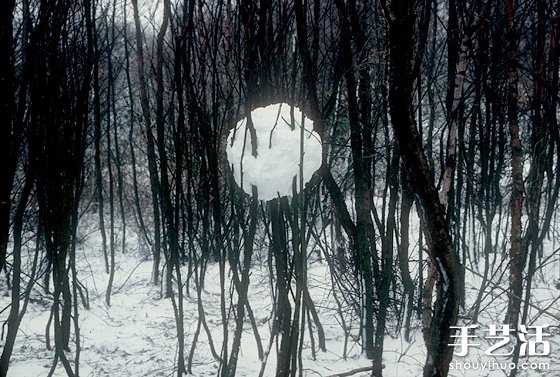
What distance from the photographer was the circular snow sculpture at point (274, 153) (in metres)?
3.24

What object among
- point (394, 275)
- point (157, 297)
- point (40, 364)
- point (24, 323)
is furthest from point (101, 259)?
point (394, 275)

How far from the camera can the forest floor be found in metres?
5.64

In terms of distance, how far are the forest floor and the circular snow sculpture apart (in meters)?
2.10

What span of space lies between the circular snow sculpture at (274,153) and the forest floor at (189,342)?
6.89 ft

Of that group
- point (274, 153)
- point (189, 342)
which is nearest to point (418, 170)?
point (274, 153)

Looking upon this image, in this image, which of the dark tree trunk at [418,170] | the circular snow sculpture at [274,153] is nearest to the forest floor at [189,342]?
the dark tree trunk at [418,170]

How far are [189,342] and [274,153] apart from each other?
4558mm

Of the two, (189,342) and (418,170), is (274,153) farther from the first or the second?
(189,342)

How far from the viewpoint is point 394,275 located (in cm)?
665

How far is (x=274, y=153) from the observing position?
325cm

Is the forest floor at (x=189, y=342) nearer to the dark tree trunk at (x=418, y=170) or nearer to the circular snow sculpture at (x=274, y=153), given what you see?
the dark tree trunk at (x=418, y=170)

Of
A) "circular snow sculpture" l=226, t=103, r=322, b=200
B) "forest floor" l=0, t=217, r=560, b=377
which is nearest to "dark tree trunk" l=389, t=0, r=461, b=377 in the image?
"circular snow sculpture" l=226, t=103, r=322, b=200

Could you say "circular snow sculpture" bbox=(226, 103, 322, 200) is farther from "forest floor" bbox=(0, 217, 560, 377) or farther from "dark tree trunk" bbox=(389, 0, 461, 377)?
"forest floor" bbox=(0, 217, 560, 377)

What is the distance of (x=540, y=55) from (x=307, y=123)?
12.7 ft
